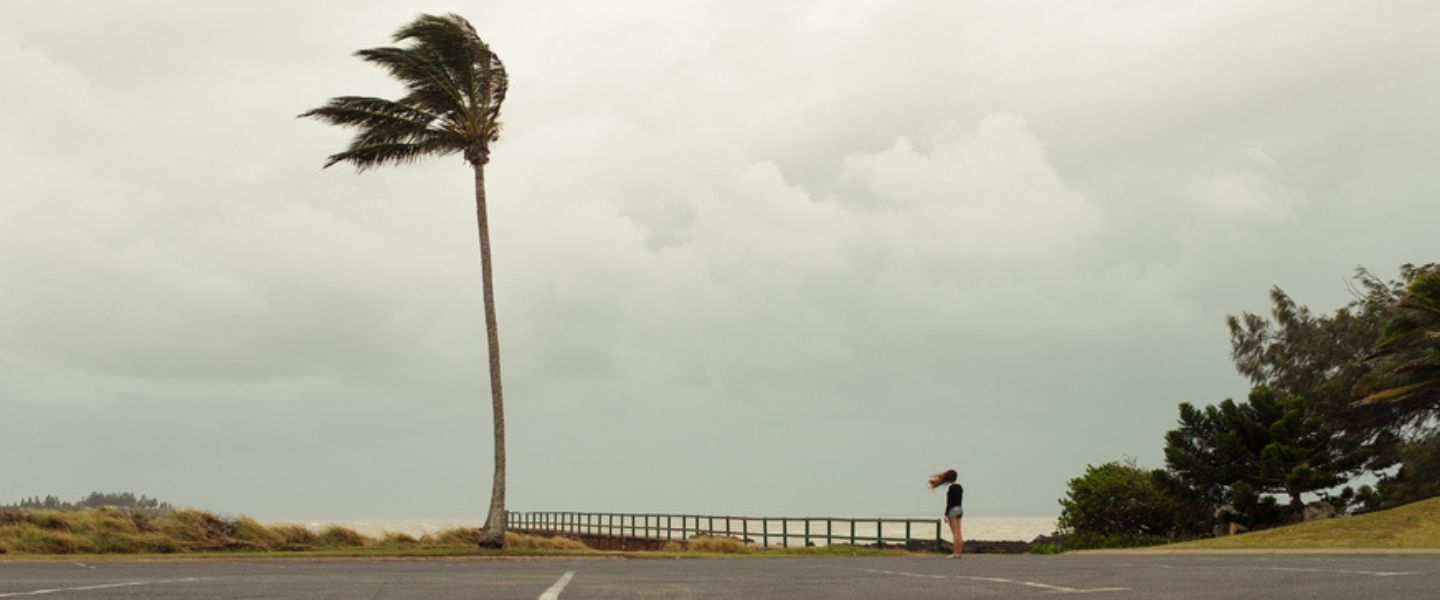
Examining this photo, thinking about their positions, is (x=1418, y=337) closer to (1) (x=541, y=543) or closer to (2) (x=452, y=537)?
(1) (x=541, y=543)

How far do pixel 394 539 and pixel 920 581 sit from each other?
24295mm

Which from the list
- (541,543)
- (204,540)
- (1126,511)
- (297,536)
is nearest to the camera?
(204,540)

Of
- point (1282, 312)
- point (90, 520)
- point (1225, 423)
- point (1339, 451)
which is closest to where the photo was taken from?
point (90, 520)

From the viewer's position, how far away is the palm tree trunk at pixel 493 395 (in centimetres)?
3106

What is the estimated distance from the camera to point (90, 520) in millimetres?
30188

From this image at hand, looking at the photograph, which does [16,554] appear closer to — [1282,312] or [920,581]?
[920,581]

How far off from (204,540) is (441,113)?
40.6ft

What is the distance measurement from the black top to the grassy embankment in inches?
269

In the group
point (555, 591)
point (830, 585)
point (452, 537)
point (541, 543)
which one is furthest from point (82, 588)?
point (541, 543)

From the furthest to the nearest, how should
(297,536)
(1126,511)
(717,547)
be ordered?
(1126,511)
(717,547)
(297,536)

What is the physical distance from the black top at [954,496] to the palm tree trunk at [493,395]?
39.1 feet

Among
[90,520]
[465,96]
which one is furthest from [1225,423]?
[90,520]

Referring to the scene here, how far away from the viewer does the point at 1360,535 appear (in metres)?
27.3

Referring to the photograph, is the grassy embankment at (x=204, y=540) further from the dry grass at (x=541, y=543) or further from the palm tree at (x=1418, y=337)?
the palm tree at (x=1418, y=337)
